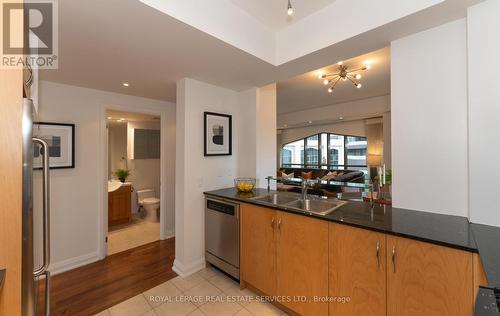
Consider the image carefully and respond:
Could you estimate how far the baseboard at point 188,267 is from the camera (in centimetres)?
247

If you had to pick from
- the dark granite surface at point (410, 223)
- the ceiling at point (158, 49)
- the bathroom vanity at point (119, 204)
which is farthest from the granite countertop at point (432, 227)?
the bathroom vanity at point (119, 204)

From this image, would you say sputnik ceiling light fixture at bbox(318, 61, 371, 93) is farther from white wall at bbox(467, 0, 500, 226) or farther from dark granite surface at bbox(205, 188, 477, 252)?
dark granite surface at bbox(205, 188, 477, 252)

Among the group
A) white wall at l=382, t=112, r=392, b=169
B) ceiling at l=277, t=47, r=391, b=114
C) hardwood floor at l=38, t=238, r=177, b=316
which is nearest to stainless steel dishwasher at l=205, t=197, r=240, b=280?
hardwood floor at l=38, t=238, r=177, b=316

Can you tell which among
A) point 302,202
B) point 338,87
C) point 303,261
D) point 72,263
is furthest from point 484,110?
point 72,263

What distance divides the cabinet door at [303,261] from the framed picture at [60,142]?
8.77 feet

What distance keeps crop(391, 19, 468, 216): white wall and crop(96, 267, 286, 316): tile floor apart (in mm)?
1575

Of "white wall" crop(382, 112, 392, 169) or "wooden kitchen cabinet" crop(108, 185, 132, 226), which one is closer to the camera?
"wooden kitchen cabinet" crop(108, 185, 132, 226)

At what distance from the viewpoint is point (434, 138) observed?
154cm

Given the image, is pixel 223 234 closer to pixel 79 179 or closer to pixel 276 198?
pixel 276 198

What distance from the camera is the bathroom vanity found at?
12.9 feet

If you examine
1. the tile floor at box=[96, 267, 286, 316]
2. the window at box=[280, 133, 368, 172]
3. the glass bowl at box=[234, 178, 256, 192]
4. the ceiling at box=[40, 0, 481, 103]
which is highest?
the ceiling at box=[40, 0, 481, 103]

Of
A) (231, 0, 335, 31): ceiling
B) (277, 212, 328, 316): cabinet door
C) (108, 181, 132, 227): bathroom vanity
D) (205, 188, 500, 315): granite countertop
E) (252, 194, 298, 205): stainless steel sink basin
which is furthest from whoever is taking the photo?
(108, 181, 132, 227): bathroom vanity

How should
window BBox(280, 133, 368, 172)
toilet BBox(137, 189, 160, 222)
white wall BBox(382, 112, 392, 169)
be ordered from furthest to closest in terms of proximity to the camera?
window BBox(280, 133, 368, 172) < white wall BBox(382, 112, 392, 169) < toilet BBox(137, 189, 160, 222)

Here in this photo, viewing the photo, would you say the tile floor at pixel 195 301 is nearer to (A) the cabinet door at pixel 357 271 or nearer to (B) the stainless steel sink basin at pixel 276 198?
(A) the cabinet door at pixel 357 271
